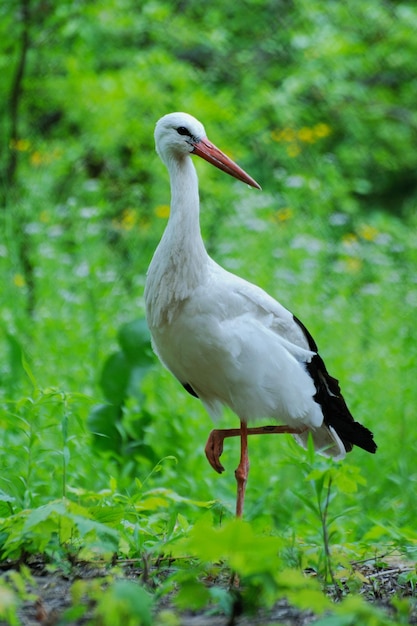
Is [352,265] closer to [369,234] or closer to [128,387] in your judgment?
[369,234]

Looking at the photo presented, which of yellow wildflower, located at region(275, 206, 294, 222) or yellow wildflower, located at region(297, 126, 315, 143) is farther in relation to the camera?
yellow wildflower, located at region(297, 126, 315, 143)

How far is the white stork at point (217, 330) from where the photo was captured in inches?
149

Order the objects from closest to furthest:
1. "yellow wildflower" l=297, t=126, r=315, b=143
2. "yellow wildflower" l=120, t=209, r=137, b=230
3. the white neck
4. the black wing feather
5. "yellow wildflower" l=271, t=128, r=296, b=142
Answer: the white neck
the black wing feather
"yellow wildflower" l=120, t=209, r=137, b=230
"yellow wildflower" l=297, t=126, r=315, b=143
"yellow wildflower" l=271, t=128, r=296, b=142

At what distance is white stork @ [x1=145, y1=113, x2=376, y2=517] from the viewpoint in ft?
12.4

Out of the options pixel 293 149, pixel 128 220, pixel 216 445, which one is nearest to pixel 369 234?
pixel 293 149

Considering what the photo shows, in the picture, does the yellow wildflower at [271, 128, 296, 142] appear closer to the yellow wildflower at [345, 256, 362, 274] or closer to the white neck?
the yellow wildflower at [345, 256, 362, 274]

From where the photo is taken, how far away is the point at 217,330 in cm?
377

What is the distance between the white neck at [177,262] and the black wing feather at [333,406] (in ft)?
2.11

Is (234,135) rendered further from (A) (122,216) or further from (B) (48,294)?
(B) (48,294)

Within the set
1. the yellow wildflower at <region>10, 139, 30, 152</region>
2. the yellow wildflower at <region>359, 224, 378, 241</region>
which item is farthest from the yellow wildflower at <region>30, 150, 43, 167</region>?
the yellow wildflower at <region>359, 224, 378, 241</region>

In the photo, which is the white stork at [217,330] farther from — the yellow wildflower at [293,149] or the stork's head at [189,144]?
the yellow wildflower at [293,149]

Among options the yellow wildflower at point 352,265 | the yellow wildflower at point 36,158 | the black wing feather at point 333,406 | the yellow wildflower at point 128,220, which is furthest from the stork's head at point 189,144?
the yellow wildflower at point 352,265

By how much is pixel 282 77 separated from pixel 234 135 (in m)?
1.32

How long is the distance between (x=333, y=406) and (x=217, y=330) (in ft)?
2.70
